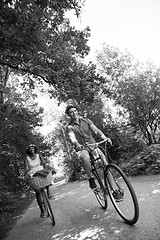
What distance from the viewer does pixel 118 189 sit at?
357 cm

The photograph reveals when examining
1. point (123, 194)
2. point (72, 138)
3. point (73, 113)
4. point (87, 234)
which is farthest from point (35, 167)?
point (123, 194)

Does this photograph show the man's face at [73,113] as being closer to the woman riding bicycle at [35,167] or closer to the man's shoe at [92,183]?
the man's shoe at [92,183]

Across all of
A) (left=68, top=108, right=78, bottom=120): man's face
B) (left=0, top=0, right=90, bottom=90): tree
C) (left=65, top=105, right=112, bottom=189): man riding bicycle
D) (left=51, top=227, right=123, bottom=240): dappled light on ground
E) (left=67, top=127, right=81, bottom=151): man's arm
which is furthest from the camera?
(left=0, top=0, right=90, bottom=90): tree

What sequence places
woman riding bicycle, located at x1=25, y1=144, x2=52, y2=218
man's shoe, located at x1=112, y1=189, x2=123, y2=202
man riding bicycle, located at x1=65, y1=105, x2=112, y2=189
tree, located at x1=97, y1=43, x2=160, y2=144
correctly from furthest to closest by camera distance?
tree, located at x1=97, y1=43, x2=160, y2=144 < woman riding bicycle, located at x1=25, y1=144, x2=52, y2=218 < man riding bicycle, located at x1=65, y1=105, x2=112, y2=189 < man's shoe, located at x1=112, y1=189, x2=123, y2=202

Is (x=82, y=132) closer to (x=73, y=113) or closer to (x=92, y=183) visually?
(x=73, y=113)

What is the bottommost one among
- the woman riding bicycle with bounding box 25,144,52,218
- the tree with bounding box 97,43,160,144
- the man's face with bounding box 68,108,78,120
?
the woman riding bicycle with bounding box 25,144,52,218

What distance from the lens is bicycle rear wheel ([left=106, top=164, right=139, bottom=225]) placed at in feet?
10.1

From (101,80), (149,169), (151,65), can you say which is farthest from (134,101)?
(149,169)

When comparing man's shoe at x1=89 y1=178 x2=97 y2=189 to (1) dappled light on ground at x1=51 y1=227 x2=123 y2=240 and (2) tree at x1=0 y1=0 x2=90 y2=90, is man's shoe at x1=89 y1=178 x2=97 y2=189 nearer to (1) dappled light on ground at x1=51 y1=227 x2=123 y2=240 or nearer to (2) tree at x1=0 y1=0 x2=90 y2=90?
(1) dappled light on ground at x1=51 y1=227 x2=123 y2=240

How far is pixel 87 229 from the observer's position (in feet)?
11.6

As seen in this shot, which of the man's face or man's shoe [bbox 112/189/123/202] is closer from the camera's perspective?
man's shoe [bbox 112/189/123/202]

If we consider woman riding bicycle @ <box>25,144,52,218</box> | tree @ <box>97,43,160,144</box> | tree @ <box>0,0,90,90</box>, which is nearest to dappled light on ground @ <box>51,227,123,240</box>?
woman riding bicycle @ <box>25,144,52,218</box>

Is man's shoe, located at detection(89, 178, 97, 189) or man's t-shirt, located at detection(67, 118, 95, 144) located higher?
man's t-shirt, located at detection(67, 118, 95, 144)

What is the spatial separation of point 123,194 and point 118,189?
156 millimetres
